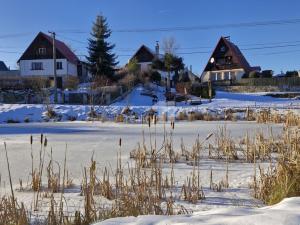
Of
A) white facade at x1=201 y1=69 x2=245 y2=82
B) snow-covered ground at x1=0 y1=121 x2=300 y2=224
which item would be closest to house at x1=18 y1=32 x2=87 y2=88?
white facade at x1=201 y1=69 x2=245 y2=82

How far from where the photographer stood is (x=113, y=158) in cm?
752

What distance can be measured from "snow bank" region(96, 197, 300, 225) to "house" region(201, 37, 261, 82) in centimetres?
5558

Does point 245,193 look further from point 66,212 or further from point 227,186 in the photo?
point 66,212

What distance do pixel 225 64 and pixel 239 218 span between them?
57882 mm

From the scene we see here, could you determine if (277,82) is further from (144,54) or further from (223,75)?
(144,54)

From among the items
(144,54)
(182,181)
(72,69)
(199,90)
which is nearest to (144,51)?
(144,54)

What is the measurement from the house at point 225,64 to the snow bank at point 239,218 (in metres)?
55.6

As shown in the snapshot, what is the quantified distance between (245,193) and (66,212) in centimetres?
195

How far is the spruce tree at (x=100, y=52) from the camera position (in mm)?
42531

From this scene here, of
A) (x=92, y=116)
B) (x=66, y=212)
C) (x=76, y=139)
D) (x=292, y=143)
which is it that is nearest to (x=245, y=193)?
(x=292, y=143)

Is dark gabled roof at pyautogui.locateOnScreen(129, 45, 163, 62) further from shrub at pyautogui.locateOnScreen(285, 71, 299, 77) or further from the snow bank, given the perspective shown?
the snow bank

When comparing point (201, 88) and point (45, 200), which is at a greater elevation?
point (201, 88)

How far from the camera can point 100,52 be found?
43.6 metres

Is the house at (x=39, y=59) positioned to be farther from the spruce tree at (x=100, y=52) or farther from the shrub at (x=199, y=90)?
the shrub at (x=199, y=90)
